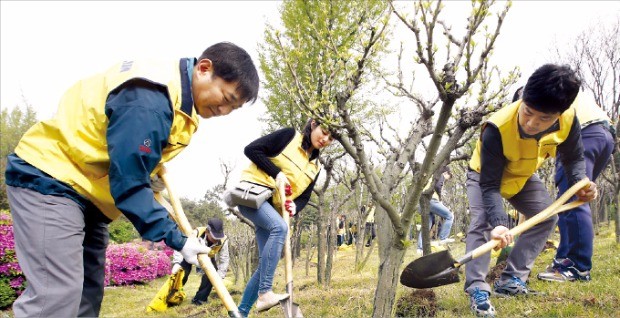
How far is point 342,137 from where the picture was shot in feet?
10.2

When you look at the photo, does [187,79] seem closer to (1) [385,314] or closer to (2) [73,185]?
(2) [73,185]

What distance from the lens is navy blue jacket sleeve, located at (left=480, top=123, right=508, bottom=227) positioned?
3154mm

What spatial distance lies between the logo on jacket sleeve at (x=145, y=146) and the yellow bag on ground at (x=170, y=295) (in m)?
5.71

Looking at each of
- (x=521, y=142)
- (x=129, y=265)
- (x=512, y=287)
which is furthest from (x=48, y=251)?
(x=129, y=265)

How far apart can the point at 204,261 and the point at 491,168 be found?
215 centimetres

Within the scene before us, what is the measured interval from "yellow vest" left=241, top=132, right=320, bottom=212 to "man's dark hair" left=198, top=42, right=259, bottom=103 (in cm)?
158

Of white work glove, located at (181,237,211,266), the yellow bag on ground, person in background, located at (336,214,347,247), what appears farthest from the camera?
person in background, located at (336,214,347,247)

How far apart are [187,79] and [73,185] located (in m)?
0.68

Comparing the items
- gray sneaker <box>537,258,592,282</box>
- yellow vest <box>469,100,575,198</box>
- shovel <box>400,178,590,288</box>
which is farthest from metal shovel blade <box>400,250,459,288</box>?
gray sneaker <box>537,258,592,282</box>

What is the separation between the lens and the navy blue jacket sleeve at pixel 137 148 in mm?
1780

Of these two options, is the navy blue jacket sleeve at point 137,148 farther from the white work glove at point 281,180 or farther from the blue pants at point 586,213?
the blue pants at point 586,213

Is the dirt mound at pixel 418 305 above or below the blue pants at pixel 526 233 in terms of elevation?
below

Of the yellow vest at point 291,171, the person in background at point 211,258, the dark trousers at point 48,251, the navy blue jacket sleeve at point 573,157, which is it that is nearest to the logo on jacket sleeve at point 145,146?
the dark trousers at point 48,251

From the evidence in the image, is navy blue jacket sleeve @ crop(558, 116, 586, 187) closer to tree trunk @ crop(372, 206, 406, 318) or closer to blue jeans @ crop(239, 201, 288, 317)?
tree trunk @ crop(372, 206, 406, 318)
